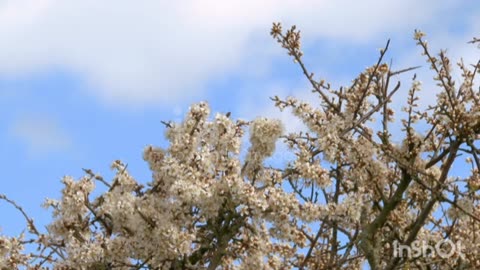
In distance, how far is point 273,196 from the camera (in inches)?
296

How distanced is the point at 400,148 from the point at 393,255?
4.09ft

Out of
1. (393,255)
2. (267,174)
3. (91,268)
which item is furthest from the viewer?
(393,255)

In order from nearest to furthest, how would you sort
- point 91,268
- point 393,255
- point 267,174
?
point 267,174, point 91,268, point 393,255

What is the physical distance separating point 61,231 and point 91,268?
57 cm

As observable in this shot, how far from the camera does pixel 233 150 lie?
8156 millimetres

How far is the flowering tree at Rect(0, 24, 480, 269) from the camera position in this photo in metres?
7.70

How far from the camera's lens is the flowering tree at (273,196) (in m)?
7.70

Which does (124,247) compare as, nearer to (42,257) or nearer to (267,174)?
(42,257)

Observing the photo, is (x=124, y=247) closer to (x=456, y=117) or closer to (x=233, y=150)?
(x=233, y=150)

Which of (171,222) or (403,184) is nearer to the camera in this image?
(171,222)

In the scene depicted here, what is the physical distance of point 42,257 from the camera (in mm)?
8836

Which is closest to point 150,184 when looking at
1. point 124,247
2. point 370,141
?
point 124,247

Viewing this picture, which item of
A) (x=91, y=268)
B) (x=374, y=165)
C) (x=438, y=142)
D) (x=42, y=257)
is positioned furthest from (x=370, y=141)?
(x=42, y=257)

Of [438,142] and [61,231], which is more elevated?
[438,142]
